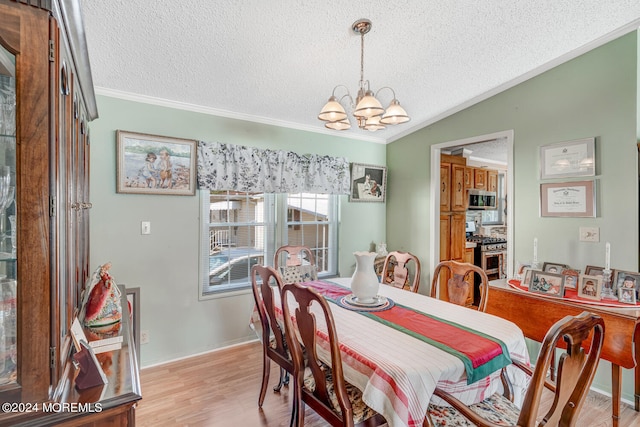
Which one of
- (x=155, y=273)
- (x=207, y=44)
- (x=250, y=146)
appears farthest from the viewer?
(x=250, y=146)

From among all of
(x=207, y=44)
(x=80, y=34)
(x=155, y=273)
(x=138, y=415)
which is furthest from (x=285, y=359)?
(x=207, y=44)

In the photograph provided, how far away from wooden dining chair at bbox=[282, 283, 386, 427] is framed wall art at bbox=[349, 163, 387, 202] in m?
2.58

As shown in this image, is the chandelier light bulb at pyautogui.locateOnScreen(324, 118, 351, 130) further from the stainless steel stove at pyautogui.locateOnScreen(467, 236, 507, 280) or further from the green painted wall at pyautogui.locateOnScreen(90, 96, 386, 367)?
the stainless steel stove at pyautogui.locateOnScreen(467, 236, 507, 280)

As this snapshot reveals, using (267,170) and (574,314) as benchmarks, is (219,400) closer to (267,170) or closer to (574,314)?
(267,170)

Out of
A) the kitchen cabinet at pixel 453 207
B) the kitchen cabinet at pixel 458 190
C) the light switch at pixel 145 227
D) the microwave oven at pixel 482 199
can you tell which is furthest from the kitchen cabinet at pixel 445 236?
the light switch at pixel 145 227

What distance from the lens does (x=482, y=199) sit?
17.6 ft

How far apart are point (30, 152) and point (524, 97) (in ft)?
11.5

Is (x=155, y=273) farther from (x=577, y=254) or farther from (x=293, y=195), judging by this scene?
(x=577, y=254)

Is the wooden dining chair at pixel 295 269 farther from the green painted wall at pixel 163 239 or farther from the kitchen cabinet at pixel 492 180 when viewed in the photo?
the kitchen cabinet at pixel 492 180

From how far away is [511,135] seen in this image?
3.13 meters

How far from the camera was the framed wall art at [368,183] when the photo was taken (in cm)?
411

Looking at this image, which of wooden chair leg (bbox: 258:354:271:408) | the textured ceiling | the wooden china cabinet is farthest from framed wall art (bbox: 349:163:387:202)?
the wooden china cabinet

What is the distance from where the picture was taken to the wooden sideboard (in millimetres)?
2064

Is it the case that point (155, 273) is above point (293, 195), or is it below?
below
